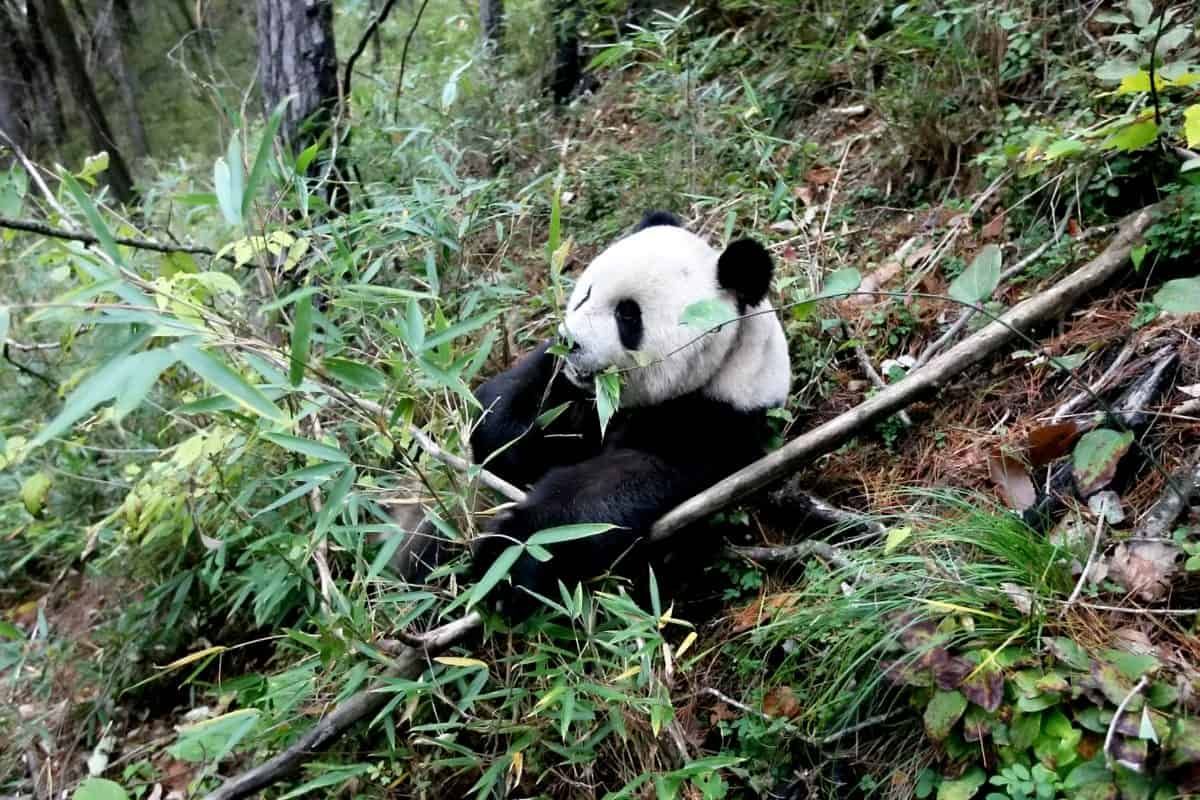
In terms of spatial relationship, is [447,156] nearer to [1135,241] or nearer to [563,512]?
[563,512]

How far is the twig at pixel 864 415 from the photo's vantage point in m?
2.75

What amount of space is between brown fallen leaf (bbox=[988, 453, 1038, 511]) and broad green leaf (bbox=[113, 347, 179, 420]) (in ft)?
7.53

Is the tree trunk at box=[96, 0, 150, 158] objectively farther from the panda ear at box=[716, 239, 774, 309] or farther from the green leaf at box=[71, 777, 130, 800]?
the green leaf at box=[71, 777, 130, 800]

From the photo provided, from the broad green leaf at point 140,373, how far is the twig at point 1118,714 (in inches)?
75.3

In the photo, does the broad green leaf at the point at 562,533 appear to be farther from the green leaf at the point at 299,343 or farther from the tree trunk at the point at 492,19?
the tree trunk at the point at 492,19

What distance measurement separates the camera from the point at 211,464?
3.13 m

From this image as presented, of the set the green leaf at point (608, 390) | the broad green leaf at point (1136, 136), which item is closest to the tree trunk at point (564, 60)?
the broad green leaf at point (1136, 136)

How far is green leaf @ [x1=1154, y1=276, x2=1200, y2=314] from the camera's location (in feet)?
7.02

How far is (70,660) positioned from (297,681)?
1.77 meters

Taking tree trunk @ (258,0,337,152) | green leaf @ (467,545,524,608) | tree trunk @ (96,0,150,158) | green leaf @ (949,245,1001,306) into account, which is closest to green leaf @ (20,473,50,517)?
green leaf @ (467,545,524,608)

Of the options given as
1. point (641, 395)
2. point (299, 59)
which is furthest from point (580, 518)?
point (299, 59)

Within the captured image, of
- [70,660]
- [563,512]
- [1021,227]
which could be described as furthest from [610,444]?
[70,660]

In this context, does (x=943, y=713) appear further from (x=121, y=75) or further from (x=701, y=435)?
(x=121, y=75)

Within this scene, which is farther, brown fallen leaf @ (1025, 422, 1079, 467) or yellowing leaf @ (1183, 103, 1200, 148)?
brown fallen leaf @ (1025, 422, 1079, 467)
